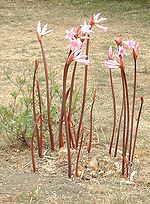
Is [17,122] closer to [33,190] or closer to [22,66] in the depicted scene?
[33,190]

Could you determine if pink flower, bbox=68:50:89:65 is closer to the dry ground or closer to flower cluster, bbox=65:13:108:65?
flower cluster, bbox=65:13:108:65

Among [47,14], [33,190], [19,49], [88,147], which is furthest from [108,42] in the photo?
[33,190]

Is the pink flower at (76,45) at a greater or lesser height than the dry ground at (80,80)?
greater

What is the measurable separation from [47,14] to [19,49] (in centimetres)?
277

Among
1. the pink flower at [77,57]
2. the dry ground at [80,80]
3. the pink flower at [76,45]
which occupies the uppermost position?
the pink flower at [76,45]

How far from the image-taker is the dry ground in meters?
3.92

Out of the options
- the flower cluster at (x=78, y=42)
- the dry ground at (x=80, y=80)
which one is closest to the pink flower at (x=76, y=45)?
the flower cluster at (x=78, y=42)

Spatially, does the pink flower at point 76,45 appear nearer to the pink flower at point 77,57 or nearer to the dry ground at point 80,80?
the pink flower at point 77,57

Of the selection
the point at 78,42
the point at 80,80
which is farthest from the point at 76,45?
the point at 80,80

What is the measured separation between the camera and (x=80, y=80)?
6926 mm

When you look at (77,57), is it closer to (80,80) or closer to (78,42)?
(78,42)

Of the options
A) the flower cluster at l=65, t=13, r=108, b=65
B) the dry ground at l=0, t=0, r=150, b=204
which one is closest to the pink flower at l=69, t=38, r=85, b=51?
the flower cluster at l=65, t=13, r=108, b=65

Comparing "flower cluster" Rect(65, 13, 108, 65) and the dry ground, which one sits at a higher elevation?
"flower cluster" Rect(65, 13, 108, 65)

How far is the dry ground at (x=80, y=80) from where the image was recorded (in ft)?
12.9
